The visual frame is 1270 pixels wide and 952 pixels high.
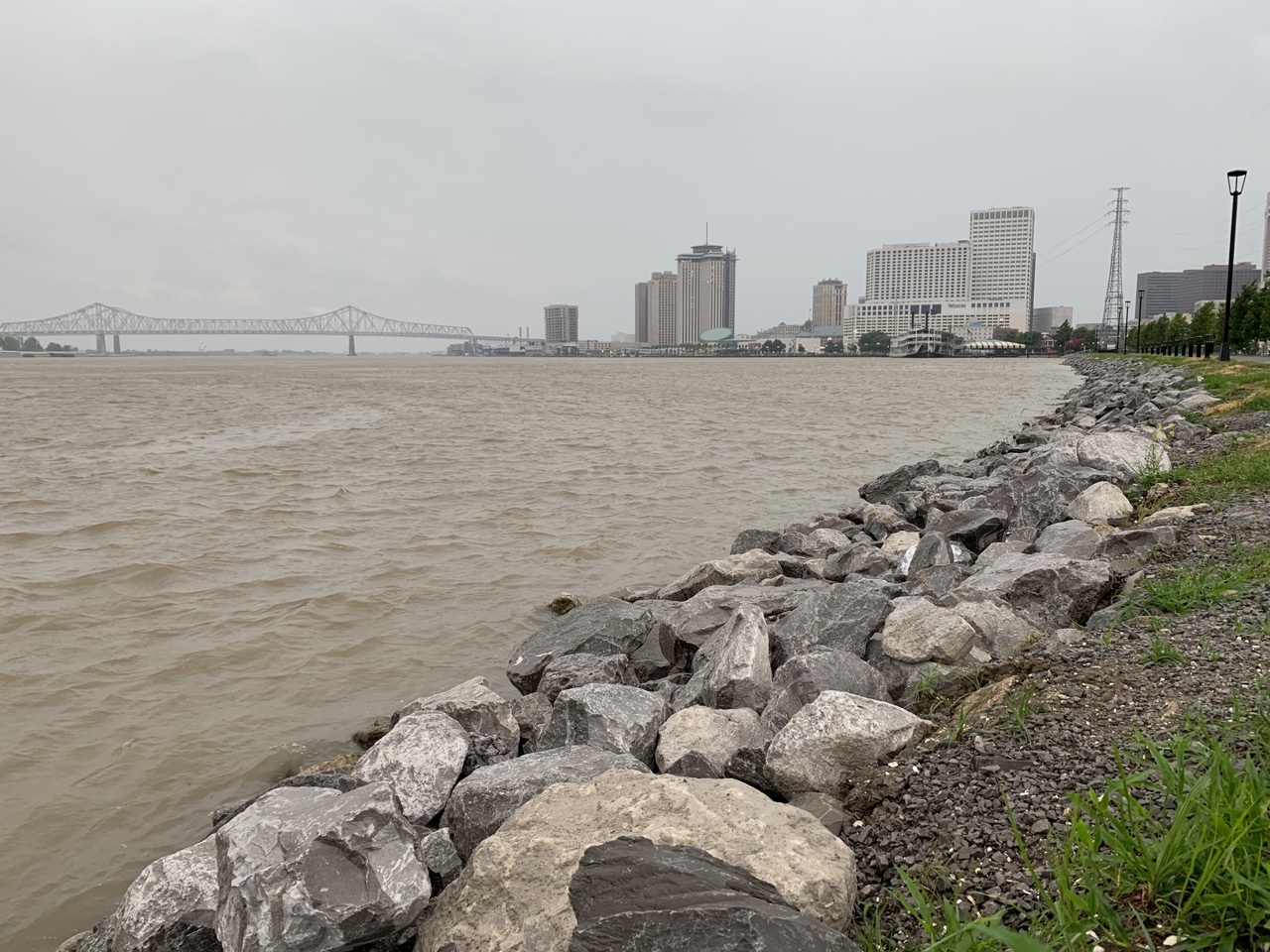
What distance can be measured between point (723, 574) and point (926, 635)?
11.0 feet

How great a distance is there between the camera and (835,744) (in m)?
3.62

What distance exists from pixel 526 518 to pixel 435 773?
9264 mm

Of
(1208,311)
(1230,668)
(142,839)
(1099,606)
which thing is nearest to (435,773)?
(142,839)

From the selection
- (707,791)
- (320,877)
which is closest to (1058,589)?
(707,791)

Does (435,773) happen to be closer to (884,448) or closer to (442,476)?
(442,476)

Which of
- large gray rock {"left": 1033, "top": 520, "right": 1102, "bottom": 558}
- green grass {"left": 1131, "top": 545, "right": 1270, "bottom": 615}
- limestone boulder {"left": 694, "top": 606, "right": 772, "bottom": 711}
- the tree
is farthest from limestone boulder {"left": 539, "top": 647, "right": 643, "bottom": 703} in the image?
the tree

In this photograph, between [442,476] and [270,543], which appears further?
[442,476]

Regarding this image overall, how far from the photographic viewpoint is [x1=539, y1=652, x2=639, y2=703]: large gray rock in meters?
5.70

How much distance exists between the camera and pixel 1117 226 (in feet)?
298

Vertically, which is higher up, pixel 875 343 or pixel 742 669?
pixel 875 343

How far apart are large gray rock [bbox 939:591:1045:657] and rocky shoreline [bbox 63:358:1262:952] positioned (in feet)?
0.06

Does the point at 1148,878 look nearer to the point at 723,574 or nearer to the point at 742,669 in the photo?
the point at 742,669

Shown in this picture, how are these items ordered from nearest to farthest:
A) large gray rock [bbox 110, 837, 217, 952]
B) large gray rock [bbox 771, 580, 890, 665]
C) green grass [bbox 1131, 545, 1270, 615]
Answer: large gray rock [bbox 110, 837, 217, 952] < green grass [bbox 1131, 545, 1270, 615] < large gray rock [bbox 771, 580, 890, 665]

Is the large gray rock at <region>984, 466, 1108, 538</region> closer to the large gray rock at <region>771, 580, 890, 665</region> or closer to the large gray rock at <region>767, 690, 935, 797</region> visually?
the large gray rock at <region>771, 580, 890, 665</region>
